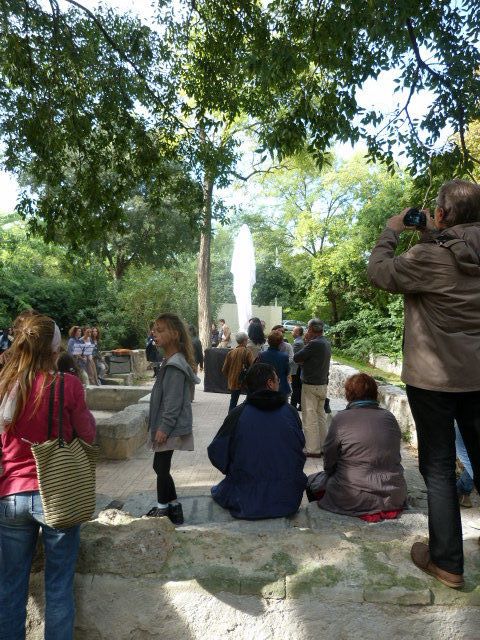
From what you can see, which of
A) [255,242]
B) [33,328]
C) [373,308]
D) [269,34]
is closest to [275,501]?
[33,328]

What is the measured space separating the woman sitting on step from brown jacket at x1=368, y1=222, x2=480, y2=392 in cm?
161

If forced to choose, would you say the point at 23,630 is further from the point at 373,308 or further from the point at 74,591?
the point at 373,308

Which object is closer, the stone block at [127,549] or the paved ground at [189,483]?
the stone block at [127,549]

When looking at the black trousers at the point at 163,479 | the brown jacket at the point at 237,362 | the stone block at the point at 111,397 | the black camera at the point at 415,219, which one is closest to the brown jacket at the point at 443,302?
the black camera at the point at 415,219

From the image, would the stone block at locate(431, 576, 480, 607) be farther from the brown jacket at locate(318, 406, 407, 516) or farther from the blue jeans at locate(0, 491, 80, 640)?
the blue jeans at locate(0, 491, 80, 640)

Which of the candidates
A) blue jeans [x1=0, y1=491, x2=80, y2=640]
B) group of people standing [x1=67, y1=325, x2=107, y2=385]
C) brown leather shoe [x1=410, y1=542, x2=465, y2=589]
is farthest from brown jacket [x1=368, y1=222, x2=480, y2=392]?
group of people standing [x1=67, y1=325, x2=107, y2=385]

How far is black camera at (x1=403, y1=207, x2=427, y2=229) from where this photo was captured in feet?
7.93

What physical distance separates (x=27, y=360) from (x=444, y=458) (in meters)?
1.91

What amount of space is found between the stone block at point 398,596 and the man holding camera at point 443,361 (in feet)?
0.42

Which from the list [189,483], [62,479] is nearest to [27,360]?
[62,479]

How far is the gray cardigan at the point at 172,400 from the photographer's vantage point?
158 inches

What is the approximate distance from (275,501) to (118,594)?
4.97ft

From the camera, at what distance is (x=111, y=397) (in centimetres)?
1080

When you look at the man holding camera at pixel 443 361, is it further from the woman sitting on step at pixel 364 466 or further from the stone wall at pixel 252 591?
the woman sitting on step at pixel 364 466
